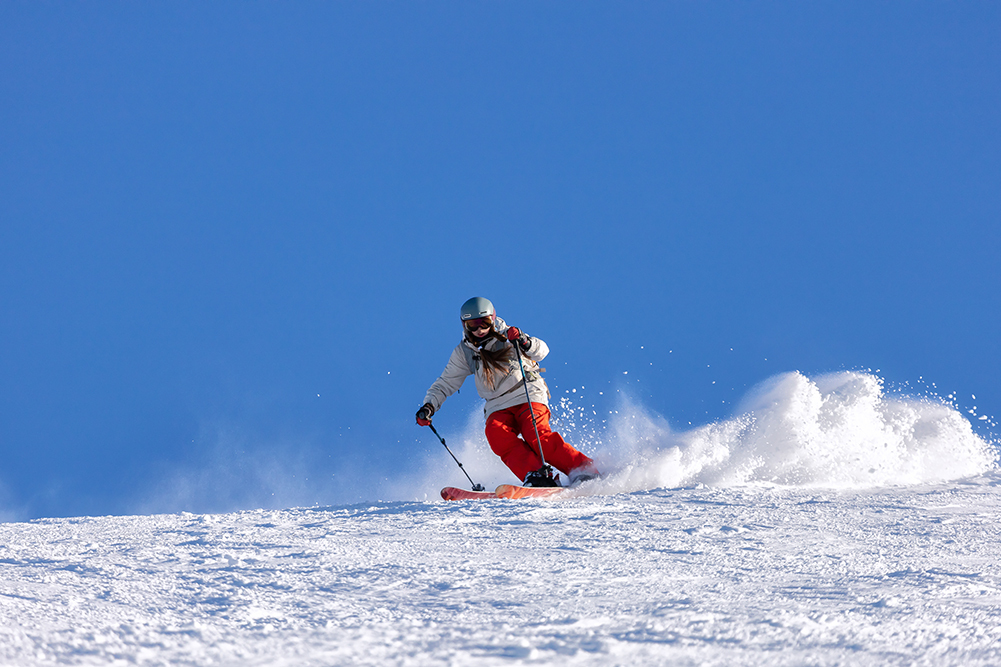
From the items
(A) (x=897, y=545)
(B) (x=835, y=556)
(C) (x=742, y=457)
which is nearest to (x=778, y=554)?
(B) (x=835, y=556)

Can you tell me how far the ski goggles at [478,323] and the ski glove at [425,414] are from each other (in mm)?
925

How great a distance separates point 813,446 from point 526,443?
2.79m

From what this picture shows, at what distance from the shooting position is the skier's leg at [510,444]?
21.6 ft

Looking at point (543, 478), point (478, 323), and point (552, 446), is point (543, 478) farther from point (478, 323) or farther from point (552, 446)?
point (478, 323)

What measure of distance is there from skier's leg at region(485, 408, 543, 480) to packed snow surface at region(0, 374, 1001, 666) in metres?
1.53

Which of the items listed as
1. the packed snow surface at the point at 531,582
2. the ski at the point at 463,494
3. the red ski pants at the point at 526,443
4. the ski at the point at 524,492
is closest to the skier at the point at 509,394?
the red ski pants at the point at 526,443

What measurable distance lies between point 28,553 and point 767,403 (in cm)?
667

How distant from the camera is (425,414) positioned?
6.83 m

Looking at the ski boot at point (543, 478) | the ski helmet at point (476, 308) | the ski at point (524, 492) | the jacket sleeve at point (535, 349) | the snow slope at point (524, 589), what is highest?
the ski helmet at point (476, 308)

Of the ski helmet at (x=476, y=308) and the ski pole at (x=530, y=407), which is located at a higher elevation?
the ski helmet at (x=476, y=308)

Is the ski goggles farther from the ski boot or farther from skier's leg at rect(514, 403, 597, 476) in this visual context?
the ski boot

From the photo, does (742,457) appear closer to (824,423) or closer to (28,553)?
(824,423)

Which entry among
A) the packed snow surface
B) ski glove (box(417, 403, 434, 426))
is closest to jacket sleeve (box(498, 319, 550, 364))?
ski glove (box(417, 403, 434, 426))

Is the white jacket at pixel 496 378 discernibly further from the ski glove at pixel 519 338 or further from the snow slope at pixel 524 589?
the snow slope at pixel 524 589
